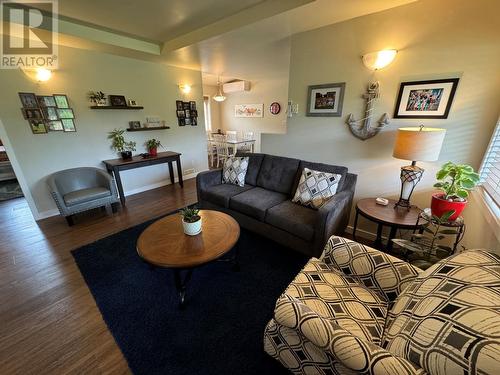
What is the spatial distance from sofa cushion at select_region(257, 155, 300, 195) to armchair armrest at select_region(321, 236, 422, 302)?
1.26 m

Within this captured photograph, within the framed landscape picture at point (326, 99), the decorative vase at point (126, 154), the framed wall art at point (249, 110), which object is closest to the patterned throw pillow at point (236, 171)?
the framed landscape picture at point (326, 99)

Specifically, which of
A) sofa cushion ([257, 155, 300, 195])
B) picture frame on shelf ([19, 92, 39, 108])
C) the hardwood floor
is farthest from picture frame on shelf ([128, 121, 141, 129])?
sofa cushion ([257, 155, 300, 195])

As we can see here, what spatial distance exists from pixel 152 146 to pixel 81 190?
137 centimetres

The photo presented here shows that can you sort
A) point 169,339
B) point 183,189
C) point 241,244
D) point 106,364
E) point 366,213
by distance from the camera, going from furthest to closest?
point 183,189 → point 241,244 → point 366,213 → point 169,339 → point 106,364

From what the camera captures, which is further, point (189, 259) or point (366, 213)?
point (366, 213)

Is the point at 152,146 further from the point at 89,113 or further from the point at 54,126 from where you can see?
the point at 54,126

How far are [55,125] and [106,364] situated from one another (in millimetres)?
3291

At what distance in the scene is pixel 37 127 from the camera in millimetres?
2865

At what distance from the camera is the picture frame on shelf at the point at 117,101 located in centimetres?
345

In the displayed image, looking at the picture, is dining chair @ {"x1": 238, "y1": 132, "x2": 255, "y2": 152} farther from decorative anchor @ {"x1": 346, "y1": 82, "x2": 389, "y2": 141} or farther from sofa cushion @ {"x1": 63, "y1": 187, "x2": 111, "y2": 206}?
decorative anchor @ {"x1": 346, "y1": 82, "x2": 389, "y2": 141}

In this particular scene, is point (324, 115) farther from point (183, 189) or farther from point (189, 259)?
point (183, 189)

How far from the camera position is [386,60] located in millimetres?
1969

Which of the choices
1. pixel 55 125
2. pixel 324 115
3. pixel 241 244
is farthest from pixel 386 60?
pixel 55 125

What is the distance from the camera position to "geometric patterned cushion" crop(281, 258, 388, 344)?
1028mm
